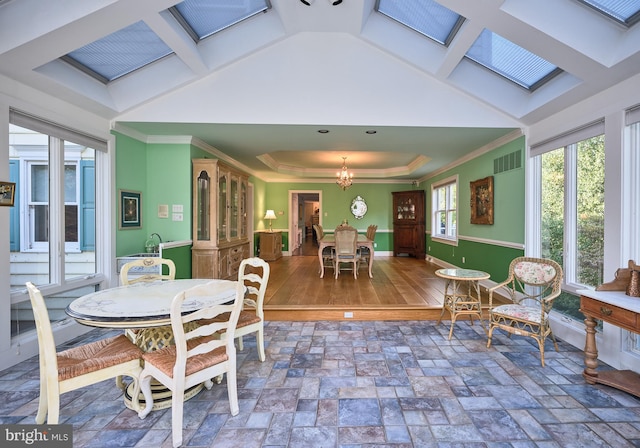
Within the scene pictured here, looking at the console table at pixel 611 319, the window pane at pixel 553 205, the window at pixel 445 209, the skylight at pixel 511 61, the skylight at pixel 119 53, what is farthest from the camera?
the window at pixel 445 209

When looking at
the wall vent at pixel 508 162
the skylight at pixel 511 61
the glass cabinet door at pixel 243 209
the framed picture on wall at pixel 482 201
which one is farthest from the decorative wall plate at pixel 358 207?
the skylight at pixel 511 61

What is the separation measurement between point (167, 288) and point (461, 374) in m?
2.44

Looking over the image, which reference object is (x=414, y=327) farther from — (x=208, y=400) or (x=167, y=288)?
(x=167, y=288)

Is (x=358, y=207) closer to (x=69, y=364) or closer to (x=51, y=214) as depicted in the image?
(x=51, y=214)

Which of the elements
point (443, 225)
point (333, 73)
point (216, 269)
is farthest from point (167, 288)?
point (443, 225)

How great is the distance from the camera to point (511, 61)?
9.94 feet

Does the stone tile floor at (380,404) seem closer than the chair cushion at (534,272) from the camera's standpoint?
Yes

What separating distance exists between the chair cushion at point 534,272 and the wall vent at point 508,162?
152cm

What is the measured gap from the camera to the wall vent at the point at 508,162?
389 centimetres

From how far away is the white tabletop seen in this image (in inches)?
66.2

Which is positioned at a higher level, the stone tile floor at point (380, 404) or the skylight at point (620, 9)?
the skylight at point (620, 9)

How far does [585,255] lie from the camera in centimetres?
300

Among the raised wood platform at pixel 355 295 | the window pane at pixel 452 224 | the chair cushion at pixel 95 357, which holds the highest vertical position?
the window pane at pixel 452 224

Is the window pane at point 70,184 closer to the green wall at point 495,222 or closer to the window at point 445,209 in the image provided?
the green wall at point 495,222
